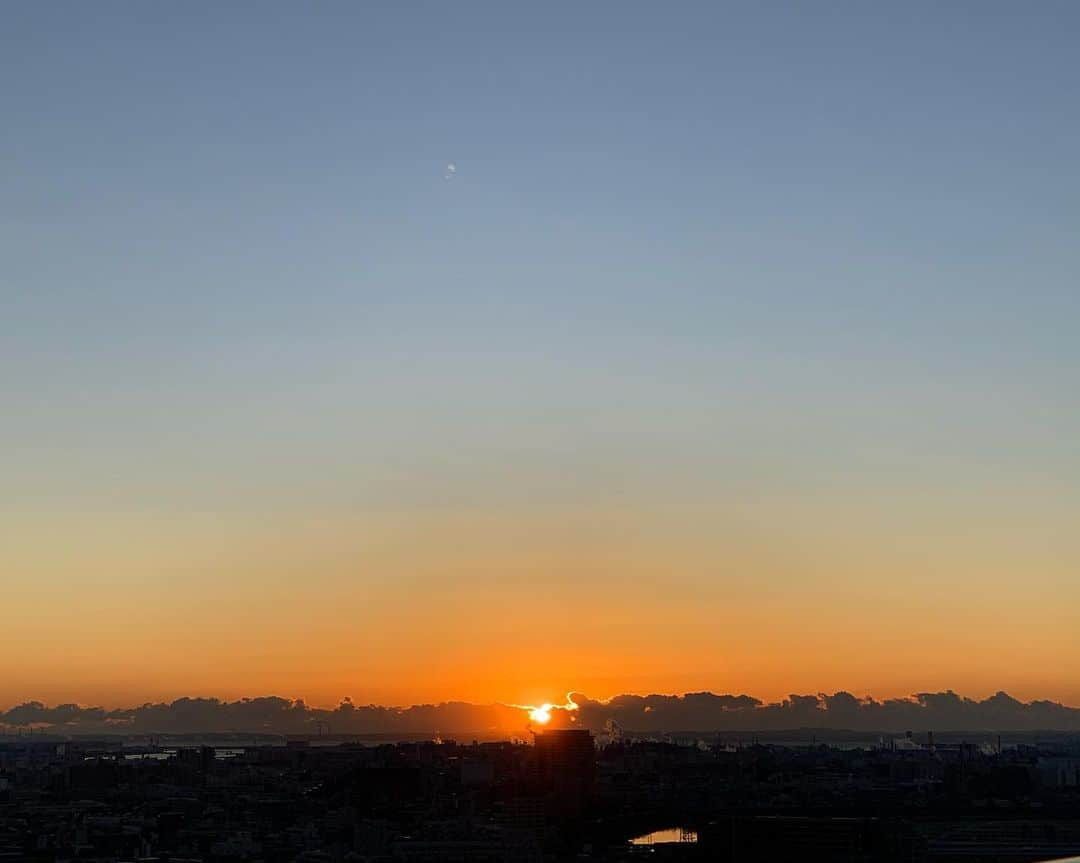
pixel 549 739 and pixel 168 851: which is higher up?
pixel 549 739

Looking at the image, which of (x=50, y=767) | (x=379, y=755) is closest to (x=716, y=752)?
(x=379, y=755)

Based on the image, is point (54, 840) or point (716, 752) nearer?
point (54, 840)

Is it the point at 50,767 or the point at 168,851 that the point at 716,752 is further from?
the point at 168,851

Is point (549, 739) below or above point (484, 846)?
above

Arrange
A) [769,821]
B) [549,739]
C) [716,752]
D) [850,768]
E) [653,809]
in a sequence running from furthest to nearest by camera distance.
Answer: [716,752], [850,768], [549,739], [653,809], [769,821]

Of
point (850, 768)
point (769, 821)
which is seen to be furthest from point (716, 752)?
point (769, 821)

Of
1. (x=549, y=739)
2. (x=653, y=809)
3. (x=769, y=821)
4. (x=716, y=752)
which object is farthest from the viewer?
(x=716, y=752)

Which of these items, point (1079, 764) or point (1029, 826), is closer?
point (1029, 826)

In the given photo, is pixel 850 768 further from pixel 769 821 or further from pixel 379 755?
pixel 769 821
